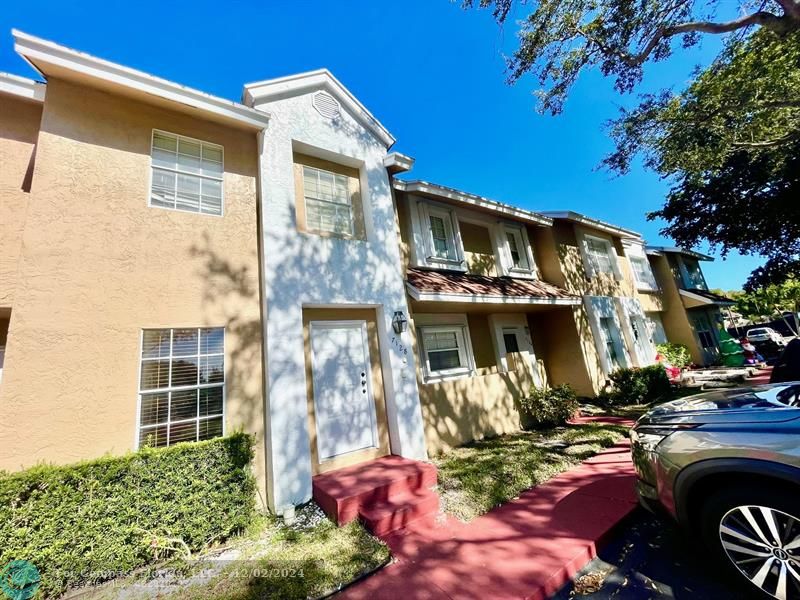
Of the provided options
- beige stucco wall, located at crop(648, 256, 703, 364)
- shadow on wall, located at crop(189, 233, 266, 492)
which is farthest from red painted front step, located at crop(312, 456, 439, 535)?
beige stucco wall, located at crop(648, 256, 703, 364)

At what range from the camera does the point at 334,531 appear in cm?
435

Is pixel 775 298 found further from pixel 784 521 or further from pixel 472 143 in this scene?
pixel 784 521

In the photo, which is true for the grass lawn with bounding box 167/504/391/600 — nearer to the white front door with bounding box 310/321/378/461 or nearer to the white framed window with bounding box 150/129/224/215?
the white front door with bounding box 310/321/378/461

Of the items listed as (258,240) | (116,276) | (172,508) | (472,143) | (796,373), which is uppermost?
(472,143)

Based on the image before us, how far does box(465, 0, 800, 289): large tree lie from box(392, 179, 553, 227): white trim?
309 cm

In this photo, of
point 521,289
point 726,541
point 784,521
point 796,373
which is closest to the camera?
point 784,521

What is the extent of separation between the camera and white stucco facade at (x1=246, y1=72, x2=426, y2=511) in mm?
5285

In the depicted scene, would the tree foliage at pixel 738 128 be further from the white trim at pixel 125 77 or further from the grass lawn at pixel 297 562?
the grass lawn at pixel 297 562

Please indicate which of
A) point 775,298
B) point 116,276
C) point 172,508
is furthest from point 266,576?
point 775,298

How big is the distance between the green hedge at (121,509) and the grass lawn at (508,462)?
3.19 metres

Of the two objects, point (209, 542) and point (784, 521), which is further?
point (209, 542)

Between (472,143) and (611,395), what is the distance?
35.8ft

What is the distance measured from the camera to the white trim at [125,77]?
4633 millimetres

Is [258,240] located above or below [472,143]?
below
